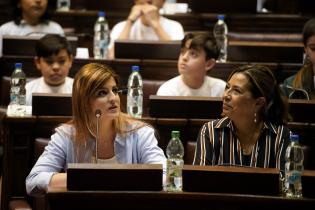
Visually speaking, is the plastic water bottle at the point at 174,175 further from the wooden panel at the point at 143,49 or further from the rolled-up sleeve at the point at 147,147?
the wooden panel at the point at 143,49

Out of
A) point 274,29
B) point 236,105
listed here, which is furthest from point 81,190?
point 274,29

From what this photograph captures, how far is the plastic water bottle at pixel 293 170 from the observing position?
2.72 m

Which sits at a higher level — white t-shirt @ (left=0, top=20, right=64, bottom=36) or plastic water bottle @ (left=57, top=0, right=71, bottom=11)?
plastic water bottle @ (left=57, top=0, right=71, bottom=11)

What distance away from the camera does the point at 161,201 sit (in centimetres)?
269

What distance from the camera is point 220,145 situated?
Answer: 322 centimetres

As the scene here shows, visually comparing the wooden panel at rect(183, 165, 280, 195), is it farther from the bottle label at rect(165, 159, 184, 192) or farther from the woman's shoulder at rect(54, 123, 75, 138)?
the woman's shoulder at rect(54, 123, 75, 138)

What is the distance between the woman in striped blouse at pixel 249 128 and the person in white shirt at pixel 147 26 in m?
2.61

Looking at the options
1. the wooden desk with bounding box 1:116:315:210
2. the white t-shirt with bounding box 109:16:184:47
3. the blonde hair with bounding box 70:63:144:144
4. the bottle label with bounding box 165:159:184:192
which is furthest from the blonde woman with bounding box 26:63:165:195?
the white t-shirt with bounding box 109:16:184:47

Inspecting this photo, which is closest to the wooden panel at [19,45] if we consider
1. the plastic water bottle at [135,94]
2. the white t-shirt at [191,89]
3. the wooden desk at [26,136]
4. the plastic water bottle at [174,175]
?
the plastic water bottle at [135,94]

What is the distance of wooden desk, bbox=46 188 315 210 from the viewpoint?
2.68 meters

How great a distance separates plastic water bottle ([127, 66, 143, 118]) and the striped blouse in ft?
3.28

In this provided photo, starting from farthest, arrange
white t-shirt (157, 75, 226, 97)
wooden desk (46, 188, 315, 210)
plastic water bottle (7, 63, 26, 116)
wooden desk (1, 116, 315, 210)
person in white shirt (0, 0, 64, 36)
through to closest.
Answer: person in white shirt (0, 0, 64, 36) → white t-shirt (157, 75, 226, 97) → plastic water bottle (7, 63, 26, 116) → wooden desk (1, 116, 315, 210) → wooden desk (46, 188, 315, 210)

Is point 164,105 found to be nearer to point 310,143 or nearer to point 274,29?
point 310,143

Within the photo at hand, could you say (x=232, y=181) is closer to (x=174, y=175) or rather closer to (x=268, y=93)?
(x=174, y=175)
